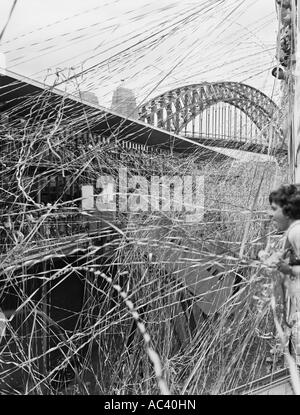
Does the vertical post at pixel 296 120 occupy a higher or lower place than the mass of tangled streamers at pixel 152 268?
higher

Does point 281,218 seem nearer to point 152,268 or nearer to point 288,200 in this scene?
point 288,200

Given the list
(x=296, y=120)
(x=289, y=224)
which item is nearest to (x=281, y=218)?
(x=289, y=224)

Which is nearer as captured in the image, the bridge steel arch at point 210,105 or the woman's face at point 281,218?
the woman's face at point 281,218

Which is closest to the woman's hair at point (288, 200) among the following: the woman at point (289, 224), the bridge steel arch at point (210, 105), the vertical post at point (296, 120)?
the woman at point (289, 224)

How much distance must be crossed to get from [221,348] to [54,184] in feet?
4.51

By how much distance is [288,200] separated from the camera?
981 mm

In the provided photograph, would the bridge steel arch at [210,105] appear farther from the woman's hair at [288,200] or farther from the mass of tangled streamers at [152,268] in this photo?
the woman's hair at [288,200]

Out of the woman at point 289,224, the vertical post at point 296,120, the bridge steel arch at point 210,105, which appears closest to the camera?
the woman at point 289,224

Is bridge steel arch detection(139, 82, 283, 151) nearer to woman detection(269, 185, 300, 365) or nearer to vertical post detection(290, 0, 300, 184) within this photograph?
vertical post detection(290, 0, 300, 184)

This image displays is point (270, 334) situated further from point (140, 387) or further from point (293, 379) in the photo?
point (140, 387)

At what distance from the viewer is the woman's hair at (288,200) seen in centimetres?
98

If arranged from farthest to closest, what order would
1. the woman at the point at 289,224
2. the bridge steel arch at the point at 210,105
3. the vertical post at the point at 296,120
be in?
the bridge steel arch at the point at 210,105, the vertical post at the point at 296,120, the woman at the point at 289,224

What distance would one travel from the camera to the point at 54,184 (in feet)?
7.70
